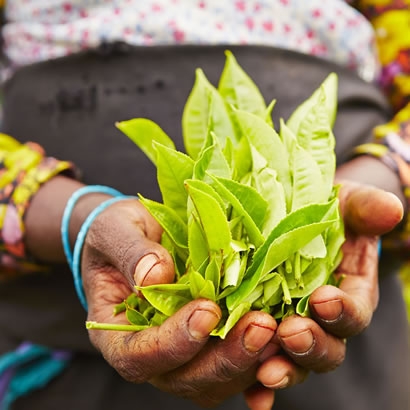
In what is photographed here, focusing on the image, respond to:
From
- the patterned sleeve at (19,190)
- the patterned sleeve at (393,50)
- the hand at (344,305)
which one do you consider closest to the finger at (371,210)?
the hand at (344,305)

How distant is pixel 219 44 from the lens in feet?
2.43

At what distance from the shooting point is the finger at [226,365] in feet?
1.47

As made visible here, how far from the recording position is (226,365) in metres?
0.46

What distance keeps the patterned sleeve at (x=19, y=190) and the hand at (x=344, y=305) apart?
34cm

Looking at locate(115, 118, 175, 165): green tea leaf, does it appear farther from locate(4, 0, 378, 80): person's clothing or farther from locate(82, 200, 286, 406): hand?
locate(4, 0, 378, 80): person's clothing

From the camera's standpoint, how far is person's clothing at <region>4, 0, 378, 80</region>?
2.46 ft

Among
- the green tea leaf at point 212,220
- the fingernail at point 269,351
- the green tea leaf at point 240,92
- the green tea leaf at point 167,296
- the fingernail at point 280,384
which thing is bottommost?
the fingernail at point 280,384

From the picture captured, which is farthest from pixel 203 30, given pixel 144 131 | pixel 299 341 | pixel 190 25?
pixel 299 341

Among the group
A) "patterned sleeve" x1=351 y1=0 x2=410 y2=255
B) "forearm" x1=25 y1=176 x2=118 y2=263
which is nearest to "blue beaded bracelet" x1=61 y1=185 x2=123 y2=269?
"forearm" x1=25 y1=176 x2=118 y2=263

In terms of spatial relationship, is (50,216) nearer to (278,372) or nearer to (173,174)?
(173,174)

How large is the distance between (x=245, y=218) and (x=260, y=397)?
0.65 ft

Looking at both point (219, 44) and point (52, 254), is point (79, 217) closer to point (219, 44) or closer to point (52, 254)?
point (52, 254)

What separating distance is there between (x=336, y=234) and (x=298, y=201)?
0.05m

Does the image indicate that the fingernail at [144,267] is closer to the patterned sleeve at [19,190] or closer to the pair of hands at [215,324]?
the pair of hands at [215,324]
